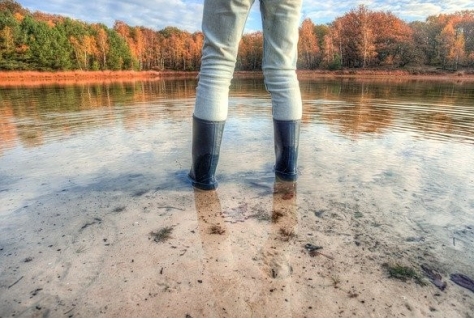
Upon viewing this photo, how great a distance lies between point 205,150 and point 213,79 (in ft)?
1.03

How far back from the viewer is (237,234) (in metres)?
0.98

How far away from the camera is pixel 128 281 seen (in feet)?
2.48

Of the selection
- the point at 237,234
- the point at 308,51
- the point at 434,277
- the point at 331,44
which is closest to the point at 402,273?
the point at 434,277

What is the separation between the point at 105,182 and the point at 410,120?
3.01m

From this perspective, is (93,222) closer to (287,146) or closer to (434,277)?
(287,146)

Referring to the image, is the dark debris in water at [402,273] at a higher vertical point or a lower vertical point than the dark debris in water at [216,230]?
lower

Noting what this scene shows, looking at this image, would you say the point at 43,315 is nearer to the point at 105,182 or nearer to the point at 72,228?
the point at 72,228

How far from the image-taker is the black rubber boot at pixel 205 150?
132 cm

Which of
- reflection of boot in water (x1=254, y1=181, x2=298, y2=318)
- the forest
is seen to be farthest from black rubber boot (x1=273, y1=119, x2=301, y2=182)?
the forest

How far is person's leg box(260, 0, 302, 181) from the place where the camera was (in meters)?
1.37

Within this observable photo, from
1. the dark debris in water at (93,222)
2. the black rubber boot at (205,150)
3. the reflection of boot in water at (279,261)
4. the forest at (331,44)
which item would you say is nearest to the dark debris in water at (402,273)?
the reflection of boot in water at (279,261)

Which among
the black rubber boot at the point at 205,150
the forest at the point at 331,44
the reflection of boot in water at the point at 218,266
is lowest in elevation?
the reflection of boot in water at the point at 218,266

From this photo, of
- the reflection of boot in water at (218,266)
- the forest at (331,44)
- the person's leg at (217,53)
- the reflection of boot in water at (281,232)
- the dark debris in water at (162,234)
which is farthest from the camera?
the forest at (331,44)

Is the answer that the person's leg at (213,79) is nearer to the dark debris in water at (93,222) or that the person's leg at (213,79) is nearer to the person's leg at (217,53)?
the person's leg at (217,53)
